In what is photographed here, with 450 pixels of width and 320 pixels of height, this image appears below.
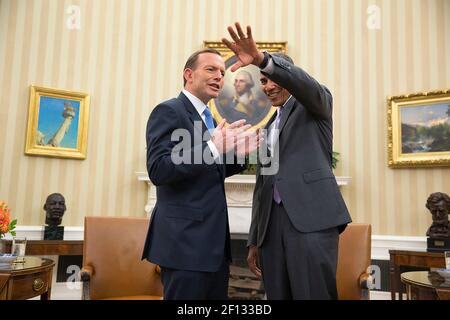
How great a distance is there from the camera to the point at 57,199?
477 centimetres

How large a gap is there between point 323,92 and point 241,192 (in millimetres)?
3450

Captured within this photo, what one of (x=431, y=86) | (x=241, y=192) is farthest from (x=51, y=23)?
(x=431, y=86)

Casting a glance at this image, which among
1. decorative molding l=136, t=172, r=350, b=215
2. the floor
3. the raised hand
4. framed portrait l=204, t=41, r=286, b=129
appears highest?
framed portrait l=204, t=41, r=286, b=129

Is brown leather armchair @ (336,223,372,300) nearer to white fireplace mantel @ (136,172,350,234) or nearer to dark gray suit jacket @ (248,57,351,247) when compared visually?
dark gray suit jacket @ (248,57,351,247)

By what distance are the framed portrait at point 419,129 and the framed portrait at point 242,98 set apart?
1.56 meters

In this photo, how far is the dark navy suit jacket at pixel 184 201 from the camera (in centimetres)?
159

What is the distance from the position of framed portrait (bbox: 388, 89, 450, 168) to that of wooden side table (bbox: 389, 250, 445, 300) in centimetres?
A: 119

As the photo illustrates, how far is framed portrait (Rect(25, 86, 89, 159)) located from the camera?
202 inches

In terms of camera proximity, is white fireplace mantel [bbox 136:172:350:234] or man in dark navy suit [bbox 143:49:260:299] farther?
white fireplace mantel [bbox 136:172:350:234]

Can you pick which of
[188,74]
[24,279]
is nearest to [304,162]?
[188,74]

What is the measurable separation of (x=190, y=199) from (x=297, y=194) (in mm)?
442

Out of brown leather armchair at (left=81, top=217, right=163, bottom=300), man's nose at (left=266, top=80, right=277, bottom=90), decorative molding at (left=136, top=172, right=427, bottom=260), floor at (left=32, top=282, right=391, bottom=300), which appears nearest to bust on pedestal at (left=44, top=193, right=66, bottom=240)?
floor at (left=32, top=282, right=391, bottom=300)

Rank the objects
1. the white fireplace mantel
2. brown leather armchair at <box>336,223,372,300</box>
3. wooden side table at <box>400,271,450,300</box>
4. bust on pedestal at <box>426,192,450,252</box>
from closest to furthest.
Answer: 1. wooden side table at <box>400,271,450,300</box>
2. brown leather armchair at <box>336,223,372,300</box>
3. bust on pedestal at <box>426,192,450,252</box>
4. the white fireplace mantel

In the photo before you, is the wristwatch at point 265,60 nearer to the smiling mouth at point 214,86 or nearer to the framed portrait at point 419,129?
the smiling mouth at point 214,86
